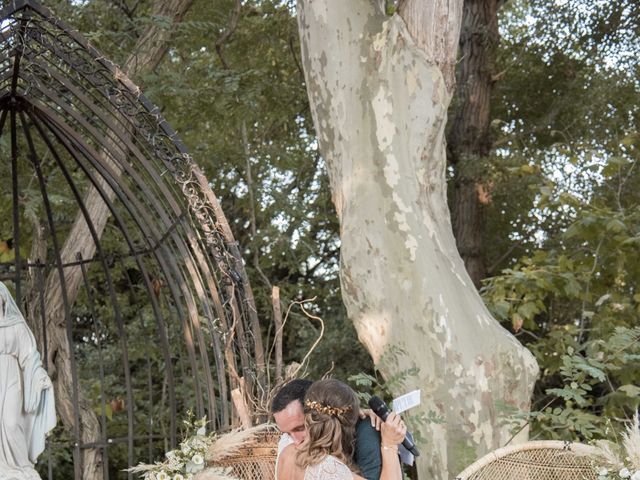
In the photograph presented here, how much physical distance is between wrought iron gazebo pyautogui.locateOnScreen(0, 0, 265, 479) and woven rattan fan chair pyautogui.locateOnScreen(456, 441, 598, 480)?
1.34 m

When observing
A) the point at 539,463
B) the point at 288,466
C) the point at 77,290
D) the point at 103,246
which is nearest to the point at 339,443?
the point at 288,466

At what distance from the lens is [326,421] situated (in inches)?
123

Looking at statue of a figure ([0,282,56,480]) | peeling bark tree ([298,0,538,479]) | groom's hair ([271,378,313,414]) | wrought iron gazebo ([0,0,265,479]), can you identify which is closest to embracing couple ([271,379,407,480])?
groom's hair ([271,378,313,414])

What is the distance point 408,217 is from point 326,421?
5.68 ft

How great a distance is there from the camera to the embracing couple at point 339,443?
3.12 metres

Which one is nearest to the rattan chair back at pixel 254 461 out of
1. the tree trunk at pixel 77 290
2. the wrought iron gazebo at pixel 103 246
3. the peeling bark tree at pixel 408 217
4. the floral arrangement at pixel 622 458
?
the wrought iron gazebo at pixel 103 246

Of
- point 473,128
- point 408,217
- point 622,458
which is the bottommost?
point 622,458

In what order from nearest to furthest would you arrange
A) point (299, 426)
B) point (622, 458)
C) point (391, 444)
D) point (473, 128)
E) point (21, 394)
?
point (391, 444)
point (299, 426)
point (622, 458)
point (21, 394)
point (473, 128)

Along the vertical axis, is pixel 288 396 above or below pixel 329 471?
above

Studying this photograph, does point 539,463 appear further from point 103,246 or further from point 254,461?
point 103,246

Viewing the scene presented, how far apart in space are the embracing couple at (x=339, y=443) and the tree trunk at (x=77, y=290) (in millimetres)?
4391

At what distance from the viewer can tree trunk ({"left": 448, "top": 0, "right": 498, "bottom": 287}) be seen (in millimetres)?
8969

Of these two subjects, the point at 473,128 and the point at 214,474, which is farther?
the point at 473,128

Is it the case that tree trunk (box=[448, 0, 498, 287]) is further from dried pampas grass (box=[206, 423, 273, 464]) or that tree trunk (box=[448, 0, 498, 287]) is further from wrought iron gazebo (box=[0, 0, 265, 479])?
dried pampas grass (box=[206, 423, 273, 464])
